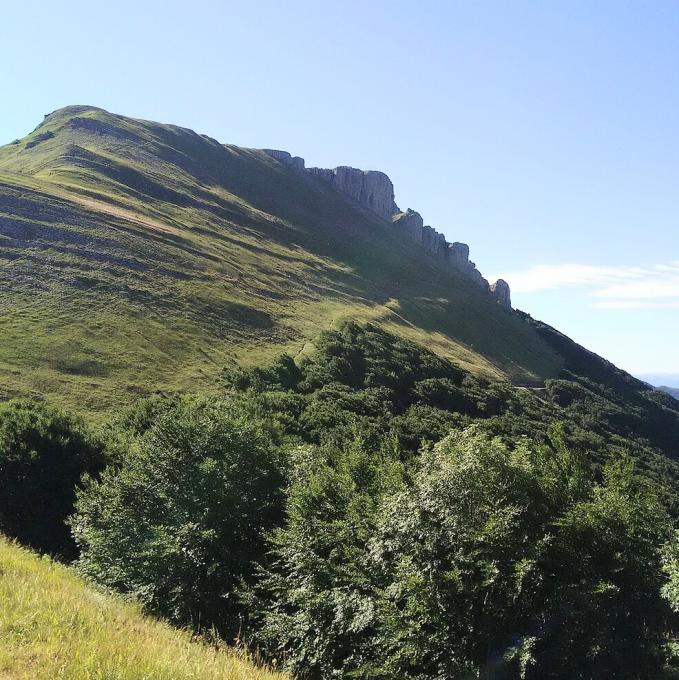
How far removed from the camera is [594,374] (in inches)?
5074

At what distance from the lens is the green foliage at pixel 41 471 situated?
29125mm

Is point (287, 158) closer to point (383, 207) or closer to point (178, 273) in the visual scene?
point (383, 207)

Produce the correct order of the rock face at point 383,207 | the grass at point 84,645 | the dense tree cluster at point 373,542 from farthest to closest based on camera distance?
the rock face at point 383,207 < the dense tree cluster at point 373,542 < the grass at point 84,645

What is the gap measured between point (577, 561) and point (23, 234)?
246 feet

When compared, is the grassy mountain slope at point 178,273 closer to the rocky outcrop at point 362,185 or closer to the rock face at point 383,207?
the rock face at point 383,207

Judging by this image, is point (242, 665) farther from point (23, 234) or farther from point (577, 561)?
point (23, 234)

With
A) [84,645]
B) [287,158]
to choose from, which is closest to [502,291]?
[287,158]

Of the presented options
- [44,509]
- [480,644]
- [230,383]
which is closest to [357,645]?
[480,644]

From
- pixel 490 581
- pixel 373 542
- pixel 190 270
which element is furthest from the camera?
pixel 190 270

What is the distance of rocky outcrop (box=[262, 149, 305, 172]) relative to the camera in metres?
193

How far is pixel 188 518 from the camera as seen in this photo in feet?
69.2

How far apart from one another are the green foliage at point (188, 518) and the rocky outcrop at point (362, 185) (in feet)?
585

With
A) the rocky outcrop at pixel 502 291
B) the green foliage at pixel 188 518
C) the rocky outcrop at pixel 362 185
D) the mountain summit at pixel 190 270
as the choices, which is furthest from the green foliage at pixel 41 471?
the rocky outcrop at pixel 362 185

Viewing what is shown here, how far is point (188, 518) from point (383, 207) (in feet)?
612
